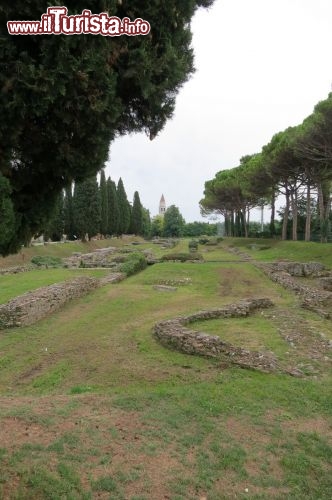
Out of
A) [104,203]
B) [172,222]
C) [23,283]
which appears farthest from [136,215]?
[23,283]

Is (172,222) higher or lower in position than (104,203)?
lower

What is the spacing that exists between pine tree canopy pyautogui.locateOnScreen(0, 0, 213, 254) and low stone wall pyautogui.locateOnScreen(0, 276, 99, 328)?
8506 mm

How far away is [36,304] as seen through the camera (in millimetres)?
14234

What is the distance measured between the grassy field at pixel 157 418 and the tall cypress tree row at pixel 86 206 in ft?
127

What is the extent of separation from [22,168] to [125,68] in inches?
85.1

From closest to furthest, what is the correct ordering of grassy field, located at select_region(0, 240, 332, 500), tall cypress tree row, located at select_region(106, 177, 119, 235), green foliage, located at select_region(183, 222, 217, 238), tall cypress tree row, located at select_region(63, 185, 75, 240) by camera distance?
grassy field, located at select_region(0, 240, 332, 500), tall cypress tree row, located at select_region(63, 185, 75, 240), tall cypress tree row, located at select_region(106, 177, 119, 235), green foliage, located at select_region(183, 222, 217, 238)

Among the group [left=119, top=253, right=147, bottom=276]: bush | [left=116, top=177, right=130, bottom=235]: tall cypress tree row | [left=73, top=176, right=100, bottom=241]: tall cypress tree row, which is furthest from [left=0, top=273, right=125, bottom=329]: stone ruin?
[left=116, top=177, right=130, bottom=235]: tall cypress tree row

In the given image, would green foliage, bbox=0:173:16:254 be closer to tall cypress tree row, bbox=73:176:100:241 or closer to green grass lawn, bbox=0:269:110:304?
green grass lawn, bbox=0:269:110:304

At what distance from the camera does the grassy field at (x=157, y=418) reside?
484 centimetres

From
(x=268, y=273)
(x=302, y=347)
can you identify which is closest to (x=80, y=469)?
(x=302, y=347)

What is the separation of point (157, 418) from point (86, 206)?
4559cm

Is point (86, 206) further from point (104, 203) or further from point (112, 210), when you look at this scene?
point (112, 210)

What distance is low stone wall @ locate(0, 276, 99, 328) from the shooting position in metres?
13.3

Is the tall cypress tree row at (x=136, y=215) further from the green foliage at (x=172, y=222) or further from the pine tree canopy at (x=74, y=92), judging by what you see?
the pine tree canopy at (x=74, y=92)
